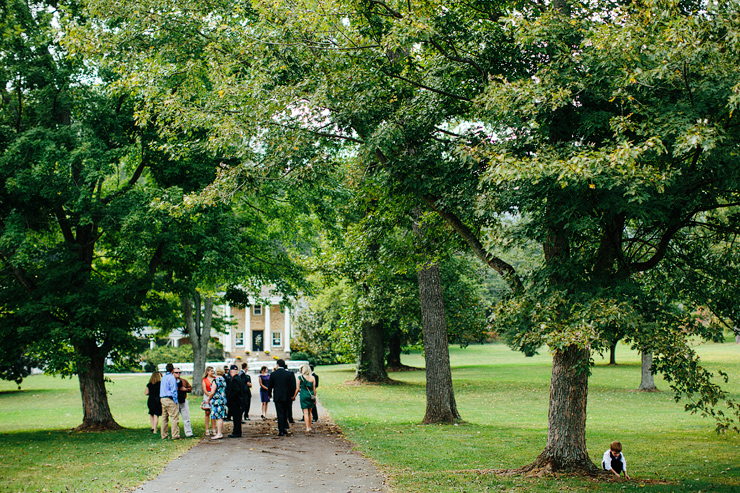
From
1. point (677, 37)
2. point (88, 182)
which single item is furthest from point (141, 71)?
point (677, 37)

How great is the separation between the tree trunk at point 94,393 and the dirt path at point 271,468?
4.07 metres

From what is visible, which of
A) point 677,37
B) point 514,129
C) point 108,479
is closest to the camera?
point 677,37

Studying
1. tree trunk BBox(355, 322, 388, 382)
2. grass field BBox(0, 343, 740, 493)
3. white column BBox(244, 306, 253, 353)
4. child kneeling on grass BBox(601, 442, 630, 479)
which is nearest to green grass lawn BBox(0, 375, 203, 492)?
grass field BBox(0, 343, 740, 493)

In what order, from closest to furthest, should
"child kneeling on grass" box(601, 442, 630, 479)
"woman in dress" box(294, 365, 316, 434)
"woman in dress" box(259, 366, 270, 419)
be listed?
1. "child kneeling on grass" box(601, 442, 630, 479)
2. "woman in dress" box(294, 365, 316, 434)
3. "woman in dress" box(259, 366, 270, 419)

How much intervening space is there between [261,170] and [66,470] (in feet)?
20.0

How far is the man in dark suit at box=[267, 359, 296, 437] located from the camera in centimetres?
1408

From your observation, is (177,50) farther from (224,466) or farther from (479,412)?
(479,412)

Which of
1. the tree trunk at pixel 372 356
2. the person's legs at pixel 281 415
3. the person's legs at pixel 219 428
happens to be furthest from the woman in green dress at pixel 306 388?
the tree trunk at pixel 372 356

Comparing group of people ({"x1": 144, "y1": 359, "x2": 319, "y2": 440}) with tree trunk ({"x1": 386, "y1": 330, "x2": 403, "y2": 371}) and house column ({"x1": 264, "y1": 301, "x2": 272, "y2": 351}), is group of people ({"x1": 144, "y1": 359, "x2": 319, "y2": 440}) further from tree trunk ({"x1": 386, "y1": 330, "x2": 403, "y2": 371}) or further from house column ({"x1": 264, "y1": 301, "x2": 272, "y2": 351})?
house column ({"x1": 264, "y1": 301, "x2": 272, "y2": 351})

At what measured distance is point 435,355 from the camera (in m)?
16.2

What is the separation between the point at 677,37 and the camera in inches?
263

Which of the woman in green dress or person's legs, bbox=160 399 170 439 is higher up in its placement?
the woman in green dress

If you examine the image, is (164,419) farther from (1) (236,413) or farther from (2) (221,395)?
(1) (236,413)

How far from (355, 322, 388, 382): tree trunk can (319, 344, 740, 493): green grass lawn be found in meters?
6.38
